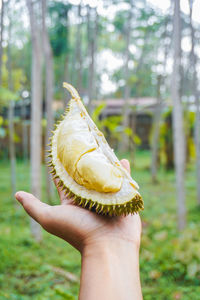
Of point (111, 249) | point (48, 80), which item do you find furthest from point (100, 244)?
point (48, 80)

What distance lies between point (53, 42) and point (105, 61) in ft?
31.2

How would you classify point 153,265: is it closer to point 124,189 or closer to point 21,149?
point 124,189

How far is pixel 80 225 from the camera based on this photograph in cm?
101

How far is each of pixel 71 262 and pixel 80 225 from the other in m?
2.02

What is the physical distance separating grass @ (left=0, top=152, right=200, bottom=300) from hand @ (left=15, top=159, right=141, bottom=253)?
937mm

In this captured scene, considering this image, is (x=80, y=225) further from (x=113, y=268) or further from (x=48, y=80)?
(x=48, y=80)

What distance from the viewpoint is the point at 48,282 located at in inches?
97.8

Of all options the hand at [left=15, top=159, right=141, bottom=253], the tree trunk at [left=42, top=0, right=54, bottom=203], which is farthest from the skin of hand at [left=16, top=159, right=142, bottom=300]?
the tree trunk at [left=42, top=0, right=54, bottom=203]

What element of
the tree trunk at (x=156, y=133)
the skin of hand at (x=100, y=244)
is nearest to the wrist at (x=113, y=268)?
the skin of hand at (x=100, y=244)

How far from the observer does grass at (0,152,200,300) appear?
7.63 feet

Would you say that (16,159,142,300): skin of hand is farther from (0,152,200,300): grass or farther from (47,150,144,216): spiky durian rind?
(0,152,200,300): grass

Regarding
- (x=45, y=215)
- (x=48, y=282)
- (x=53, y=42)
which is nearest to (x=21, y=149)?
(x=53, y=42)

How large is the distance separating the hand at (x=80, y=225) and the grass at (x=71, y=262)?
937 mm

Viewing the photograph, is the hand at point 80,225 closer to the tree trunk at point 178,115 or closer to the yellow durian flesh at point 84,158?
the yellow durian flesh at point 84,158
